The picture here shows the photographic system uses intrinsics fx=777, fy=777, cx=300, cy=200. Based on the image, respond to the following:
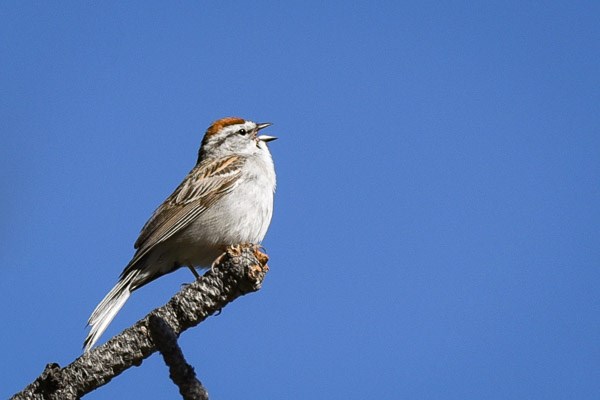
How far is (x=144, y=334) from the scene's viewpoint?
4508mm

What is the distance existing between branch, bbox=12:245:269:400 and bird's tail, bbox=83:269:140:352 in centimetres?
190

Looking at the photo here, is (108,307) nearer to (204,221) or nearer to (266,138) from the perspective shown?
(204,221)

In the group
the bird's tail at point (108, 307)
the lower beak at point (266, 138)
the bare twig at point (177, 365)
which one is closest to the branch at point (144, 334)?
the bare twig at point (177, 365)

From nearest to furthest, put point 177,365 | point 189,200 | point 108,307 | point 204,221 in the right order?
point 177,365
point 108,307
point 204,221
point 189,200

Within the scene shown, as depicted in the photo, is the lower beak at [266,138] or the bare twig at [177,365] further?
the lower beak at [266,138]

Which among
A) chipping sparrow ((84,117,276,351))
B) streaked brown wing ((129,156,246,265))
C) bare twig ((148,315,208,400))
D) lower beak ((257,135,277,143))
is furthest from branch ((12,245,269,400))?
lower beak ((257,135,277,143))

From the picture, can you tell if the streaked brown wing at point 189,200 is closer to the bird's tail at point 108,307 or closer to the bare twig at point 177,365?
the bird's tail at point 108,307

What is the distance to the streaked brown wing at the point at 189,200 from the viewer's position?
27.0 ft

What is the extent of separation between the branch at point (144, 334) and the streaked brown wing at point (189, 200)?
3.05 metres

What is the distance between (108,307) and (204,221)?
1.50 metres

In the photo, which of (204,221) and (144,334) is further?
(204,221)

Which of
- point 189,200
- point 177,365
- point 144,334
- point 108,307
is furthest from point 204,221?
point 177,365

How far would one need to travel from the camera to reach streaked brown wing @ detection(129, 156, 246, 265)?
8224 millimetres

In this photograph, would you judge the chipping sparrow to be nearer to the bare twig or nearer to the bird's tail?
the bird's tail
